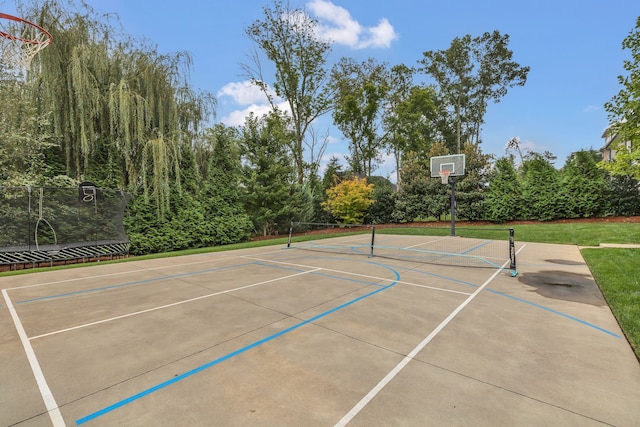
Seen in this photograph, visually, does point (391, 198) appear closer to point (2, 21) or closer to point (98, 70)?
point (98, 70)

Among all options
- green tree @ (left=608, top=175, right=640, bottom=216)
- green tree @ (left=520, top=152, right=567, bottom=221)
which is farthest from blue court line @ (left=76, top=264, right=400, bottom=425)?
green tree @ (left=608, top=175, right=640, bottom=216)

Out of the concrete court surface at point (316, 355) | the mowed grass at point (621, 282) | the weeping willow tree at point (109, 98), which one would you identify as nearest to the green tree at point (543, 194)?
the mowed grass at point (621, 282)

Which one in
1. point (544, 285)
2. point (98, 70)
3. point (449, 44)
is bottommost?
point (544, 285)

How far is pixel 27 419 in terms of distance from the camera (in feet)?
7.71

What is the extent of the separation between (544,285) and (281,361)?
6180 millimetres

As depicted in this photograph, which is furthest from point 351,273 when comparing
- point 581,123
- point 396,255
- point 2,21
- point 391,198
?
point 581,123

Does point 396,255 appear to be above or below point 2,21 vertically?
below

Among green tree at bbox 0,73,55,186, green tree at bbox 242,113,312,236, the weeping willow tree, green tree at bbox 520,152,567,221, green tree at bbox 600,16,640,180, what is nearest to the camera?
green tree at bbox 600,16,640,180

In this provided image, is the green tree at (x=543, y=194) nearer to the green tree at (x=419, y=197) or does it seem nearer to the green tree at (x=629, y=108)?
the green tree at (x=419, y=197)

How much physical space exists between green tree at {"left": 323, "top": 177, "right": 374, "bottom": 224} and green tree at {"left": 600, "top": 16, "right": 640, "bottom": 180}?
13.3 metres

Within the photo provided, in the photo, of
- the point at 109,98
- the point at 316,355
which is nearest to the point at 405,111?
the point at 109,98

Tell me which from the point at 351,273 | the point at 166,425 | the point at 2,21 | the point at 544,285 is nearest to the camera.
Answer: the point at 166,425

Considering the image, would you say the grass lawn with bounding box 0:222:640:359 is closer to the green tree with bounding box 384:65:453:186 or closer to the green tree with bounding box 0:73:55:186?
the green tree with bounding box 0:73:55:186

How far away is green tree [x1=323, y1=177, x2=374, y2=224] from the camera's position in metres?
21.2
